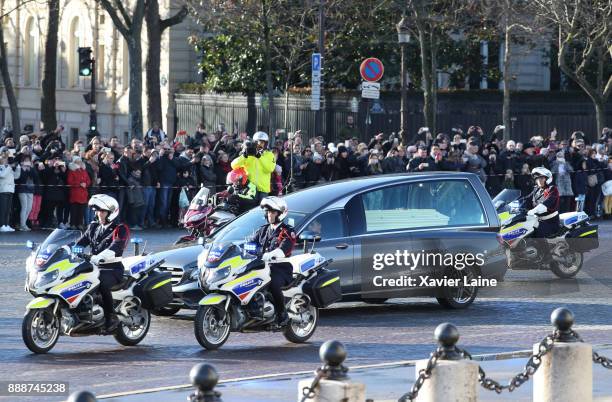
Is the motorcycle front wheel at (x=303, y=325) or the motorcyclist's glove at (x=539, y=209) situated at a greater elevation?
the motorcyclist's glove at (x=539, y=209)

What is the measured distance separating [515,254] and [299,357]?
7097 millimetres

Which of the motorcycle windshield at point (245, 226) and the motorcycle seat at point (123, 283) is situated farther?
the motorcycle windshield at point (245, 226)

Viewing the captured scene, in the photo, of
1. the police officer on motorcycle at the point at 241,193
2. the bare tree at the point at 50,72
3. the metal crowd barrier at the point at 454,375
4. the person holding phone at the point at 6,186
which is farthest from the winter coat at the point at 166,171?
the bare tree at the point at 50,72

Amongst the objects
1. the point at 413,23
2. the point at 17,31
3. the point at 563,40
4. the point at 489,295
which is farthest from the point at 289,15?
the point at 489,295

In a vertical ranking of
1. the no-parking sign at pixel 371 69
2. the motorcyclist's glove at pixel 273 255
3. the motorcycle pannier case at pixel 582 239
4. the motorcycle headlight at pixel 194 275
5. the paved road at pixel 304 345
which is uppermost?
the no-parking sign at pixel 371 69

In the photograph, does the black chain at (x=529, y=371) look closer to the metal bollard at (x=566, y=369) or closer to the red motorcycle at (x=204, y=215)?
the metal bollard at (x=566, y=369)

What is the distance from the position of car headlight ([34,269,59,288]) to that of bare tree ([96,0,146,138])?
79.9 ft

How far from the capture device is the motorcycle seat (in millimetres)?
13420

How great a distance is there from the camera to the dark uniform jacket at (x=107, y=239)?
44.4 feet

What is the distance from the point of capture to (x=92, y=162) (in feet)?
84.1

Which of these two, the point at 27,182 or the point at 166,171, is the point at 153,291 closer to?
the point at 27,182

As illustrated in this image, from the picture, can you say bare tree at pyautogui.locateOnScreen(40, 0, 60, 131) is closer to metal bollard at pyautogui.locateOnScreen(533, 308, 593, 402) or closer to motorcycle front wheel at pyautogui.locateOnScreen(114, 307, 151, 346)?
motorcycle front wheel at pyautogui.locateOnScreen(114, 307, 151, 346)

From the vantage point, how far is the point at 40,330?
12.8 m

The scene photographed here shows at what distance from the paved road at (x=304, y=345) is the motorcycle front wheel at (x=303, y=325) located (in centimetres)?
13
